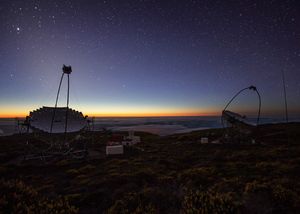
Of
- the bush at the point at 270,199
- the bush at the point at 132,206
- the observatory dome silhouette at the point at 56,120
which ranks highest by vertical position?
the observatory dome silhouette at the point at 56,120

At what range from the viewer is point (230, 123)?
3038cm

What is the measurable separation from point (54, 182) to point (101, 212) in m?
6.59

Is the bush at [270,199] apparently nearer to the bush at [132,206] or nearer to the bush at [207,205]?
the bush at [207,205]

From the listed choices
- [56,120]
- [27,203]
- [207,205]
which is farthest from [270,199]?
[56,120]

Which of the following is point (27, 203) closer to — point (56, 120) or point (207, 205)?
point (207, 205)

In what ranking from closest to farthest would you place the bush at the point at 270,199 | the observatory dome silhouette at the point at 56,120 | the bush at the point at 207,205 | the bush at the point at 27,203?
the bush at the point at 207,205 → the bush at the point at 270,199 → the bush at the point at 27,203 → the observatory dome silhouette at the point at 56,120

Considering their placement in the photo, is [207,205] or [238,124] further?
[238,124]

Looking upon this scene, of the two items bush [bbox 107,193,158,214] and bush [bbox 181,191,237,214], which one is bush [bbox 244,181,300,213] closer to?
bush [bbox 181,191,237,214]

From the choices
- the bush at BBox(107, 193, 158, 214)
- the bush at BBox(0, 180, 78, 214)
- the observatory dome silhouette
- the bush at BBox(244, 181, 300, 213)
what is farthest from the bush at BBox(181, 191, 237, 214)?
the observatory dome silhouette

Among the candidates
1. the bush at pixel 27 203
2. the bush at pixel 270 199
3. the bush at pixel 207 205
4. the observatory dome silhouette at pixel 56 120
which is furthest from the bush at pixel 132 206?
the observatory dome silhouette at pixel 56 120

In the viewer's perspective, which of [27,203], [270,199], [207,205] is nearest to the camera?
[207,205]

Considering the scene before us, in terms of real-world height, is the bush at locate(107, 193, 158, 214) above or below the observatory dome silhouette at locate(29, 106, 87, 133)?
below

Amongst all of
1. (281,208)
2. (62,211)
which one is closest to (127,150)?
(62,211)

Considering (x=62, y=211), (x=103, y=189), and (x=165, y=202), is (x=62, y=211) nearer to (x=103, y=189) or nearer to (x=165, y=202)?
(x=103, y=189)
